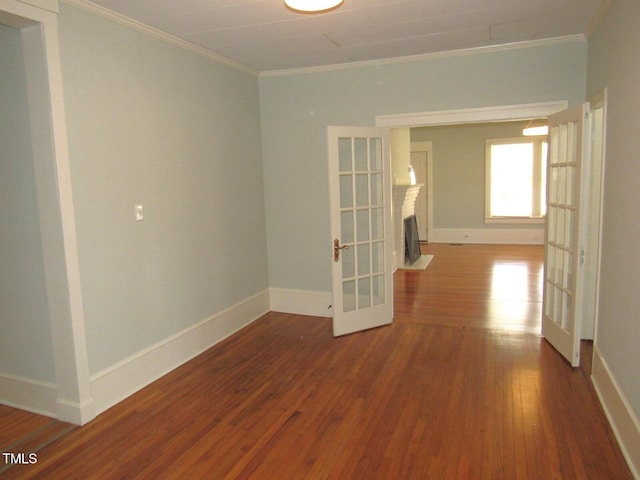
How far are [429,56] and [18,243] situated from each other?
3.86 metres

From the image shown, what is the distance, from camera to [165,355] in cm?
372

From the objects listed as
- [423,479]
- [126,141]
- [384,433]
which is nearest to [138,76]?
[126,141]

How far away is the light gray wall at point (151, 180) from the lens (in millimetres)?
3004

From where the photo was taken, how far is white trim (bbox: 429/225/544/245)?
971 cm

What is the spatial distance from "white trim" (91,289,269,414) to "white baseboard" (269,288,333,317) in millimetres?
338

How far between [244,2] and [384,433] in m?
2.91

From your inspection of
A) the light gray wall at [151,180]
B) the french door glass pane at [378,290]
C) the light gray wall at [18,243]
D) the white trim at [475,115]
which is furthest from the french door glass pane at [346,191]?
the light gray wall at [18,243]

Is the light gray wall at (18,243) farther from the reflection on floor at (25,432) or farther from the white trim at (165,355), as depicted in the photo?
the white trim at (165,355)

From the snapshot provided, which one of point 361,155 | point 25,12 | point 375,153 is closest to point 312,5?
point 25,12

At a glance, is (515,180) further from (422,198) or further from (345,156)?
(345,156)

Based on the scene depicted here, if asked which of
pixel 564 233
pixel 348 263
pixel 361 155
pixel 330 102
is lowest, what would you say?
pixel 348 263

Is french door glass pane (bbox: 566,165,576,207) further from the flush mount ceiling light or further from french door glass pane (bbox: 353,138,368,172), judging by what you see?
the flush mount ceiling light

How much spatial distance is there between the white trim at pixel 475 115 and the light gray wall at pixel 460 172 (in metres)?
5.88

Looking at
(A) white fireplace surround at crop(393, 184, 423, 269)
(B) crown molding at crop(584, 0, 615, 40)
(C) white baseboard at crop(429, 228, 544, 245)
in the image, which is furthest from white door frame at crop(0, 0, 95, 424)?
(C) white baseboard at crop(429, 228, 544, 245)
